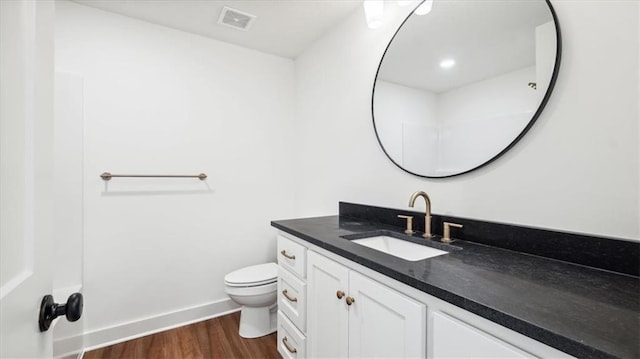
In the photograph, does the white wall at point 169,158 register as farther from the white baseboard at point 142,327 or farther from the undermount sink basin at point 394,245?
the undermount sink basin at point 394,245

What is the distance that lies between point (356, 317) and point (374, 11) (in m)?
1.59

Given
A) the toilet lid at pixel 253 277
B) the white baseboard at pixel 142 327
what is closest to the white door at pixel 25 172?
the toilet lid at pixel 253 277

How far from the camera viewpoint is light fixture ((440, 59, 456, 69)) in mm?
1362

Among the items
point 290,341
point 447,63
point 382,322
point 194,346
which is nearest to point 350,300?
point 382,322

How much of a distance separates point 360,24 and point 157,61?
1534 millimetres

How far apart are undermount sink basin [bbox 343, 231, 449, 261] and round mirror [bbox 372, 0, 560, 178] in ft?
1.24

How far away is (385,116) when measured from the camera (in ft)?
5.57

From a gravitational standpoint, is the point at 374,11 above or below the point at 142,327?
above

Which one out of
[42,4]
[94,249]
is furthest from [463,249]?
[94,249]

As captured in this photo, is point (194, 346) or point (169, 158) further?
point (169, 158)

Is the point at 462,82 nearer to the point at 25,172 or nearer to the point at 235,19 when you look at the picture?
the point at 25,172

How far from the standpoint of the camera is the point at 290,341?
1.55m

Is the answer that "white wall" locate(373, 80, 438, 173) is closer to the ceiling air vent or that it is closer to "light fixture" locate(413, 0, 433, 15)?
"light fixture" locate(413, 0, 433, 15)

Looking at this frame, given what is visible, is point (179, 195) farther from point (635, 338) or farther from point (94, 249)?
point (635, 338)
